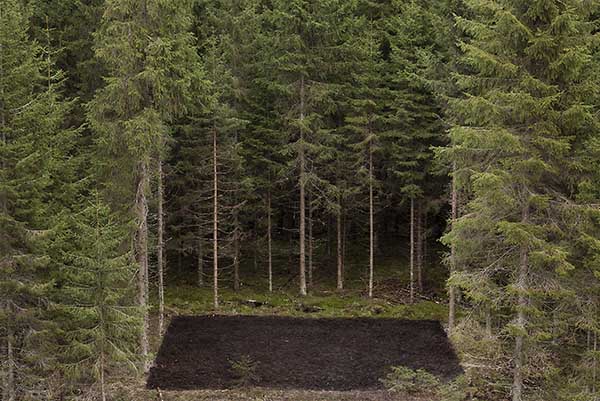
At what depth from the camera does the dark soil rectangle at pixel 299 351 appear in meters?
21.1

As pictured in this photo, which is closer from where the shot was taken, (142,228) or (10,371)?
(10,371)

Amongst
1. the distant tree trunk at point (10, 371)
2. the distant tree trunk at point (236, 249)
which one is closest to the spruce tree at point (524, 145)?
the distant tree trunk at point (10, 371)

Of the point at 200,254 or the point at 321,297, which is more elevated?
the point at 200,254

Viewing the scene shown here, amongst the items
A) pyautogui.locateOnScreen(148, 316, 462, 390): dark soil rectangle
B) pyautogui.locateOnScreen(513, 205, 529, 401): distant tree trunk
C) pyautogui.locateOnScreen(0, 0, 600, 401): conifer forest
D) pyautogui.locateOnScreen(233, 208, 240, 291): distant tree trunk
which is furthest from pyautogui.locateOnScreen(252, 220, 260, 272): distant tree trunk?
pyautogui.locateOnScreen(513, 205, 529, 401): distant tree trunk

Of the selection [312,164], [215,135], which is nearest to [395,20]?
Result: [312,164]

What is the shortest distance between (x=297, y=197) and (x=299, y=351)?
1284 cm

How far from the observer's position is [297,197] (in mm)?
35156

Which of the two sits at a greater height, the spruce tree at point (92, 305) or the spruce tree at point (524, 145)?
the spruce tree at point (524, 145)

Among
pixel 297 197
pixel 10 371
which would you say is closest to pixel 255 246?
pixel 297 197

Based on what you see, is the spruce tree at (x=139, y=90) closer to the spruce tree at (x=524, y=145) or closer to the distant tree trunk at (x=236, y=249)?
the spruce tree at (x=524, y=145)

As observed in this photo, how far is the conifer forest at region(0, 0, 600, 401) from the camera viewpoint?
14453mm

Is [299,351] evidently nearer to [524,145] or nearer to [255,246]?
[255,246]

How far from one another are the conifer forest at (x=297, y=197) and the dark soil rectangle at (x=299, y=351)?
0.13 m

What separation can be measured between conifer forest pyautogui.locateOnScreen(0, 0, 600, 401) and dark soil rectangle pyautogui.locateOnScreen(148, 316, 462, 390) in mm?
126
